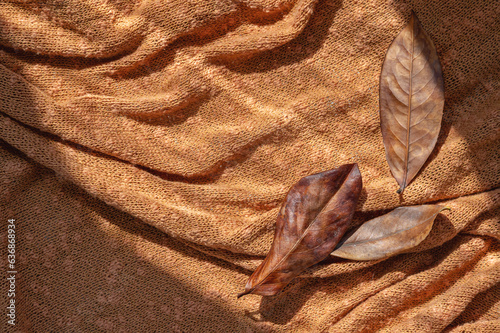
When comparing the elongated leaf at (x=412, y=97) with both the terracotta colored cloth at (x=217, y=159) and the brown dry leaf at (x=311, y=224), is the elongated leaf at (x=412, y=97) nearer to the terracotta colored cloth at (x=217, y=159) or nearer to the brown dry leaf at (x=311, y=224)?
the terracotta colored cloth at (x=217, y=159)

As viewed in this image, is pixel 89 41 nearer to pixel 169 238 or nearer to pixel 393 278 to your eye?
pixel 169 238

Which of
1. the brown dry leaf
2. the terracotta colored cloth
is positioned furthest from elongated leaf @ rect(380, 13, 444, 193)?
the brown dry leaf

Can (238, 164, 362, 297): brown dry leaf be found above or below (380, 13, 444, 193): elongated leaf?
below

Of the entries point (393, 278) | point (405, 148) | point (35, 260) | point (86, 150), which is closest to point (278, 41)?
point (405, 148)

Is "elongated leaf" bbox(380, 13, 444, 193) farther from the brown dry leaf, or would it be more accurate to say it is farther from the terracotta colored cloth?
the brown dry leaf
